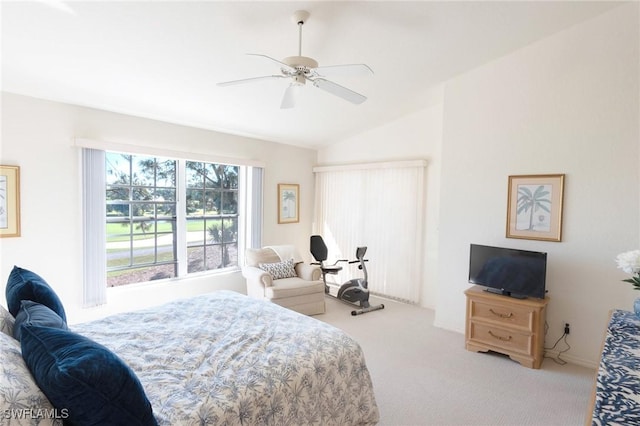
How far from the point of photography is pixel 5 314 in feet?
5.54

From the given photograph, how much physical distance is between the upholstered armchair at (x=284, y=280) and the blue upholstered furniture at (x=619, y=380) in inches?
120

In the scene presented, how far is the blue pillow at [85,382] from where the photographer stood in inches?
42.5

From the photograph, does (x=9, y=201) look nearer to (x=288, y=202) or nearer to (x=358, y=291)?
(x=288, y=202)

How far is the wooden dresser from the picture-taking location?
307cm

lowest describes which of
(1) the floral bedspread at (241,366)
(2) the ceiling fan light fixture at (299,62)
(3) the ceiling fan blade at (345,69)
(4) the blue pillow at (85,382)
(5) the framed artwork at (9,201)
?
(1) the floral bedspread at (241,366)

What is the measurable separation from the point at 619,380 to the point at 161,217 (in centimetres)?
455

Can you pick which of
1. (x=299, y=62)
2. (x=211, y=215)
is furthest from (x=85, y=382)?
(x=211, y=215)

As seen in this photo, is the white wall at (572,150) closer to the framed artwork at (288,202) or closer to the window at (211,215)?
the framed artwork at (288,202)

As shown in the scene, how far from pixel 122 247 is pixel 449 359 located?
3914 mm

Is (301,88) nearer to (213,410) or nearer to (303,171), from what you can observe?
(303,171)

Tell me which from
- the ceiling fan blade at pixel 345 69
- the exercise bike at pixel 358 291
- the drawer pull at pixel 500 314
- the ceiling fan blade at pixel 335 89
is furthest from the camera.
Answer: the exercise bike at pixel 358 291

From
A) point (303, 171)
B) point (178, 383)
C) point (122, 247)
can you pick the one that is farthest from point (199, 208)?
point (178, 383)

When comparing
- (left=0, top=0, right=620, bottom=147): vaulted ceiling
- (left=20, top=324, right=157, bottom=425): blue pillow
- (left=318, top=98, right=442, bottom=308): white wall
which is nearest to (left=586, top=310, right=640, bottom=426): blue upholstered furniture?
(left=20, top=324, right=157, bottom=425): blue pillow

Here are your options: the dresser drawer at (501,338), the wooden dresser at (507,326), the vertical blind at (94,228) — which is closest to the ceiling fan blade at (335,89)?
the wooden dresser at (507,326)
